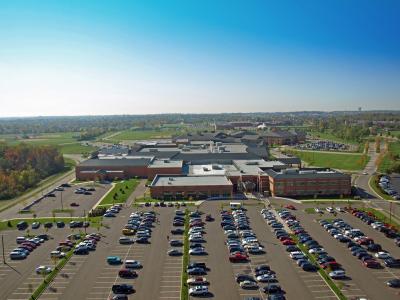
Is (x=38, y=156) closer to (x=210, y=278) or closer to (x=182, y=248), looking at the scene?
(x=182, y=248)

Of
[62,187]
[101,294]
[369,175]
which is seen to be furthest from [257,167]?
[101,294]

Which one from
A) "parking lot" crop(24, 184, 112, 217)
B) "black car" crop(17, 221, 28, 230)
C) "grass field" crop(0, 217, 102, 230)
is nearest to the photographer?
"black car" crop(17, 221, 28, 230)

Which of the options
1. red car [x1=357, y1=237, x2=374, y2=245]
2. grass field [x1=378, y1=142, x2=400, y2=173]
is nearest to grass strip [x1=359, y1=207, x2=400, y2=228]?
red car [x1=357, y1=237, x2=374, y2=245]

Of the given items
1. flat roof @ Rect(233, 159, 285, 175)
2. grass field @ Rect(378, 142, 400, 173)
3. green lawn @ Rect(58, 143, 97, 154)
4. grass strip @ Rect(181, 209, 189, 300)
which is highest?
flat roof @ Rect(233, 159, 285, 175)

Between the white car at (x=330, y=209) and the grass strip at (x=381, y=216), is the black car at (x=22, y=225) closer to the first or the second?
the white car at (x=330, y=209)

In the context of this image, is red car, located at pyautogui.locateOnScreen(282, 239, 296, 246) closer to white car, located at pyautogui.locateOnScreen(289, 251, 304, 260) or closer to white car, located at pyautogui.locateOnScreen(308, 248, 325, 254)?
white car, located at pyautogui.locateOnScreen(308, 248, 325, 254)

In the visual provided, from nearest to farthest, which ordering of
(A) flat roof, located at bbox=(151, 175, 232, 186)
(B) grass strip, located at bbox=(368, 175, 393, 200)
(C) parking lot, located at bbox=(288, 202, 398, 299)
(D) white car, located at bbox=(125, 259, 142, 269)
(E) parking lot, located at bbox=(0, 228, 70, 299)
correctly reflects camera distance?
1. (C) parking lot, located at bbox=(288, 202, 398, 299)
2. (E) parking lot, located at bbox=(0, 228, 70, 299)
3. (D) white car, located at bbox=(125, 259, 142, 269)
4. (B) grass strip, located at bbox=(368, 175, 393, 200)
5. (A) flat roof, located at bbox=(151, 175, 232, 186)
